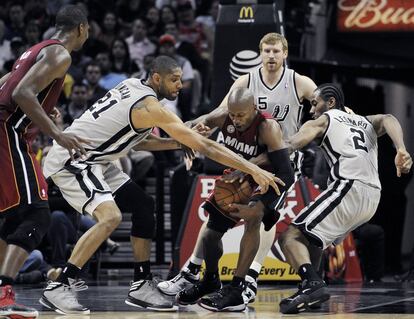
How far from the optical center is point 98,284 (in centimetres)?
1054

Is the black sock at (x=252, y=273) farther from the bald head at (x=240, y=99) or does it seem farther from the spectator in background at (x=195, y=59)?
the spectator in background at (x=195, y=59)

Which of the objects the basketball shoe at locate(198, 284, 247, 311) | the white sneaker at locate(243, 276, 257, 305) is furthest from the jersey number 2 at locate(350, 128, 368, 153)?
the basketball shoe at locate(198, 284, 247, 311)

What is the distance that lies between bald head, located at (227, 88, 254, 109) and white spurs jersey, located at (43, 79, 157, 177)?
54cm

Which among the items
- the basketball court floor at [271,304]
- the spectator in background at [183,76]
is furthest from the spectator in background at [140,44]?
the basketball court floor at [271,304]

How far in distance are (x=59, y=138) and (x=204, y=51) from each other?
876 centimetres

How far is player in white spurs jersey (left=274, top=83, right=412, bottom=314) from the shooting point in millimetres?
7672

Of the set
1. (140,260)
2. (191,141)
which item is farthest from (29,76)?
(140,260)

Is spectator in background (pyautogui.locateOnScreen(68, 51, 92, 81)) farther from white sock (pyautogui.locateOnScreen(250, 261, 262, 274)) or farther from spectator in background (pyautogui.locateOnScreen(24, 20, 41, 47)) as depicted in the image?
white sock (pyautogui.locateOnScreen(250, 261, 262, 274))

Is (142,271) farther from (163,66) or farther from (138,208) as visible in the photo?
(163,66)

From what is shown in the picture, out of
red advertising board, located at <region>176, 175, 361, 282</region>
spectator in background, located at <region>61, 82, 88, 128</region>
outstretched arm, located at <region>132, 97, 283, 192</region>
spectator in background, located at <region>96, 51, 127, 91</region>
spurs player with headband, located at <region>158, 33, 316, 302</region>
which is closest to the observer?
outstretched arm, located at <region>132, 97, 283, 192</region>

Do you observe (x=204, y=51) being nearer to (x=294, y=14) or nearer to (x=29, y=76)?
(x=294, y=14)

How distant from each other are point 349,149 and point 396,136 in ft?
1.23

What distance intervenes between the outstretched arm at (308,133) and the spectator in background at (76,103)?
555 cm

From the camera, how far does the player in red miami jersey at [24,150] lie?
21.9 ft
